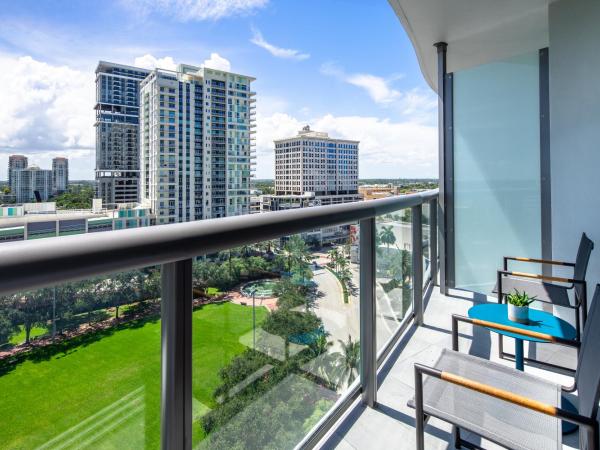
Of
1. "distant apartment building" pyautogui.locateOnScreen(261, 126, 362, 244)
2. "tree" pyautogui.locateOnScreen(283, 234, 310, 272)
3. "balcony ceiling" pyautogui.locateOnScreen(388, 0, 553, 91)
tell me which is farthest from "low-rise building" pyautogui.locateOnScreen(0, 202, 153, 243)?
"distant apartment building" pyautogui.locateOnScreen(261, 126, 362, 244)

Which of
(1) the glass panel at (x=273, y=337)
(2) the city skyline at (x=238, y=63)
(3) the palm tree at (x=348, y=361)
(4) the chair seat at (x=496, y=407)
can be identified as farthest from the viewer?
(2) the city skyline at (x=238, y=63)

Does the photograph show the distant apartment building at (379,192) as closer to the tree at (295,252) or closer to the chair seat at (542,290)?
the tree at (295,252)

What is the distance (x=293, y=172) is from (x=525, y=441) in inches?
924

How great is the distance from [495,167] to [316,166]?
1937cm

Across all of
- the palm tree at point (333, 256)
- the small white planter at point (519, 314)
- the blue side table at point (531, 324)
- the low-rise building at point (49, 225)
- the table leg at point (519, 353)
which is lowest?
the table leg at point (519, 353)

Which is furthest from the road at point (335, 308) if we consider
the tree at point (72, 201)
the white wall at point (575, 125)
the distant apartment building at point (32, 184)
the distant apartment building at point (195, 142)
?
the distant apartment building at point (195, 142)

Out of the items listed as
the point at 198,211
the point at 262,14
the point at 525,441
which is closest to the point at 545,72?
the point at 525,441

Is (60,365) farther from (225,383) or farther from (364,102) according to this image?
(364,102)

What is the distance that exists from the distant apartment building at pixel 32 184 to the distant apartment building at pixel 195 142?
10504 millimetres

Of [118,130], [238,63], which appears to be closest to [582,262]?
[118,130]

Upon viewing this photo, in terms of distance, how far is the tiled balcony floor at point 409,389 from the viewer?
173cm

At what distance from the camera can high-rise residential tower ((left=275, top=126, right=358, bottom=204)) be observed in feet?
76.2

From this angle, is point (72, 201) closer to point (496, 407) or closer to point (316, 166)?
point (496, 407)

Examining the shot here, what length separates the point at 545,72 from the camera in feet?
12.7
